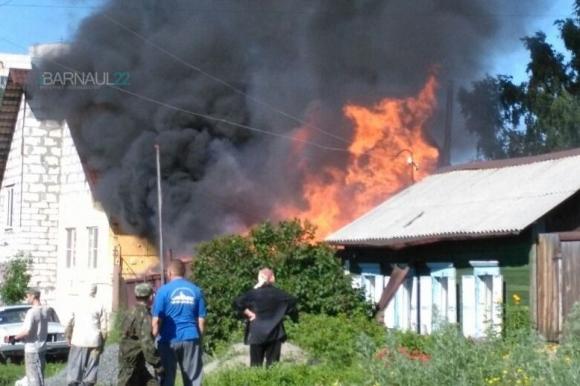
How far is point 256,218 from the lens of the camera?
30.3 meters

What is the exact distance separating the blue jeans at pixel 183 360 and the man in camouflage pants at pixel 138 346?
176 millimetres

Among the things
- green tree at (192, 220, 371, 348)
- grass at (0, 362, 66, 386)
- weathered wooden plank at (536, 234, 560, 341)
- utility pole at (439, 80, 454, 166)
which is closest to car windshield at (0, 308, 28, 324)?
grass at (0, 362, 66, 386)

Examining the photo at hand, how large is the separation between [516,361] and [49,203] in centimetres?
2800

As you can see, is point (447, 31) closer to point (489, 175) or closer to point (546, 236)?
point (489, 175)

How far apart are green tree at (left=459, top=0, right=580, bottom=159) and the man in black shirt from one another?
17707 millimetres

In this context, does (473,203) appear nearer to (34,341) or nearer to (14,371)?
(34,341)

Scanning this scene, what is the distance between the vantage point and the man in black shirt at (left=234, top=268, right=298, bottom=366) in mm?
15297

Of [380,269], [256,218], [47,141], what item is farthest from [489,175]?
[47,141]

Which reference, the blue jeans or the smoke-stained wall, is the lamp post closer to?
the smoke-stained wall

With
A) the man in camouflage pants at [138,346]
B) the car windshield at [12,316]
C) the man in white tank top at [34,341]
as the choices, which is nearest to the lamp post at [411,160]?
the car windshield at [12,316]

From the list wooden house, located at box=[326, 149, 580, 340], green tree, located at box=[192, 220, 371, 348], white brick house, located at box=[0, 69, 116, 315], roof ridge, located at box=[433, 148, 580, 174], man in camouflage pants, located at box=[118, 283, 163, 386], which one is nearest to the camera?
man in camouflage pants, located at box=[118, 283, 163, 386]

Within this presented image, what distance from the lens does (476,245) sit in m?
18.8

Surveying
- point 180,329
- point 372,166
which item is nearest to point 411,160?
point 372,166

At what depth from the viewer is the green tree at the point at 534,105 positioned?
32.0 metres
